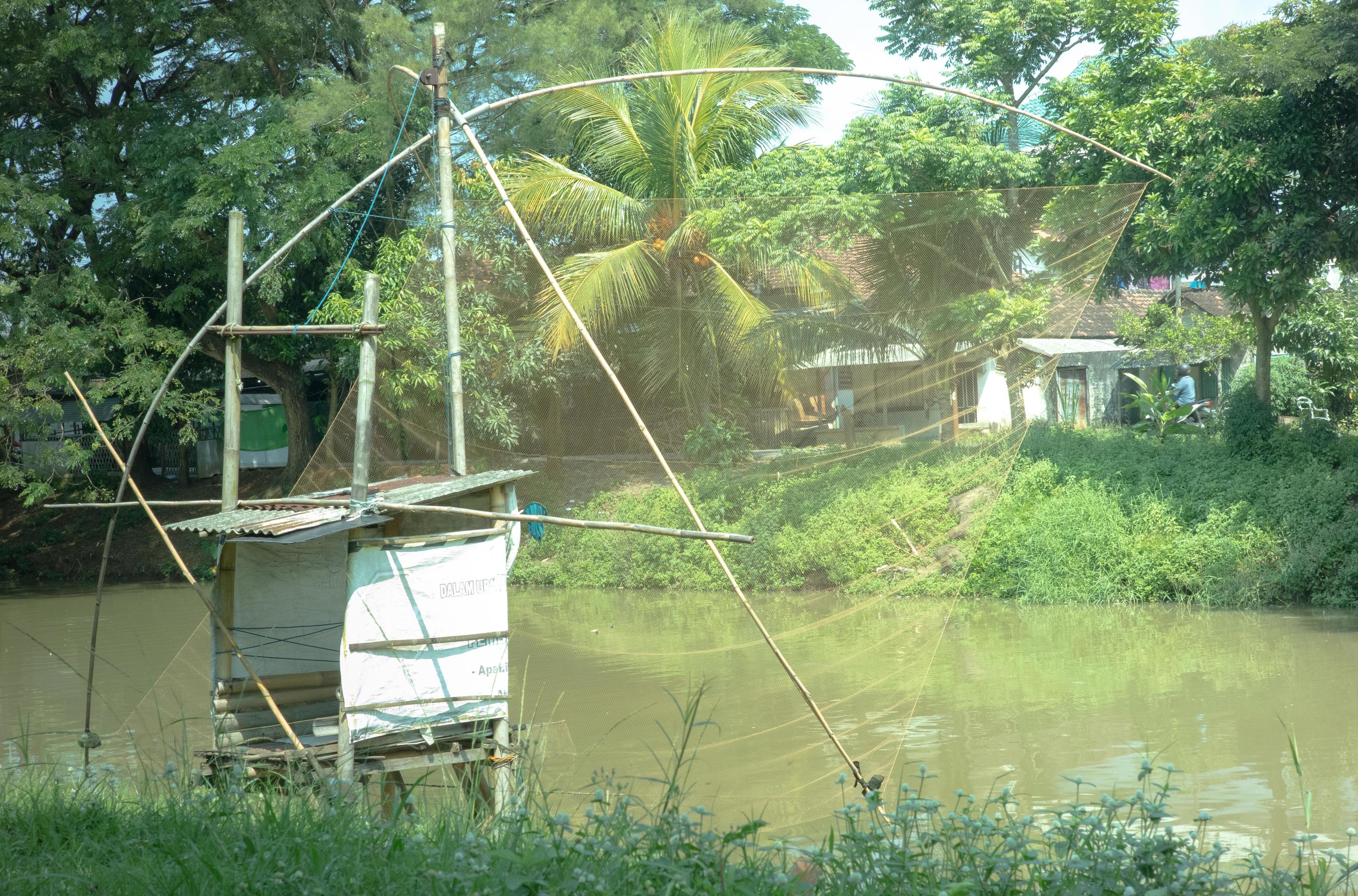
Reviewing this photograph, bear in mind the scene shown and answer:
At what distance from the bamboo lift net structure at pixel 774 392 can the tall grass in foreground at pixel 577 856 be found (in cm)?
169

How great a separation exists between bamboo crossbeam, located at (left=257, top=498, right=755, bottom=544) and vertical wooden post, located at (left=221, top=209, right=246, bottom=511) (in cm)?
20

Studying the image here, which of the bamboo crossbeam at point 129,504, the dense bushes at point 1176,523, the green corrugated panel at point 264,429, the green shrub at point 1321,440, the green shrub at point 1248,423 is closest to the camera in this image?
the bamboo crossbeam at point 129,504

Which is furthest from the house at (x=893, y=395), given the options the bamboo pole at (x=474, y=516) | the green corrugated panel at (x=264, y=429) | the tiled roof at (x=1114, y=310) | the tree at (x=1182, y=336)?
the green corrugated panel at (x=264, y=429)

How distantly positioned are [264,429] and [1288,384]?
1491 cm

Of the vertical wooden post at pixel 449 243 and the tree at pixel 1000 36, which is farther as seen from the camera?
the tree at pixel 1000 36

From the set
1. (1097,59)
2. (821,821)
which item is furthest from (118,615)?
(1097,59)

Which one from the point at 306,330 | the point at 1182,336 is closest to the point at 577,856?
Answer: the point at 306,330

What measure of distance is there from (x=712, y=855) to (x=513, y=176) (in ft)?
16.7

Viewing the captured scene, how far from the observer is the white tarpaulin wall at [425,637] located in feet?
13.6

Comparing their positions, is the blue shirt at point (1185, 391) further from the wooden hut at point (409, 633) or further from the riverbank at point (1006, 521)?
the wooden hut at point (409, 633)

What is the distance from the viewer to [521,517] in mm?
3814

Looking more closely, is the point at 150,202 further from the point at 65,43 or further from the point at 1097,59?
the point at 1097,59

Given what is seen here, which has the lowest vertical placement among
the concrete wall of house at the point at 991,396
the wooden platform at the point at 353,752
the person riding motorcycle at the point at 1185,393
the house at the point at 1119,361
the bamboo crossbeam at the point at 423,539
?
the wooden platform at the point at 353,752

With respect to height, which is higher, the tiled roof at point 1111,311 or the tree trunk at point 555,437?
the tiled roof at point 1111,311
